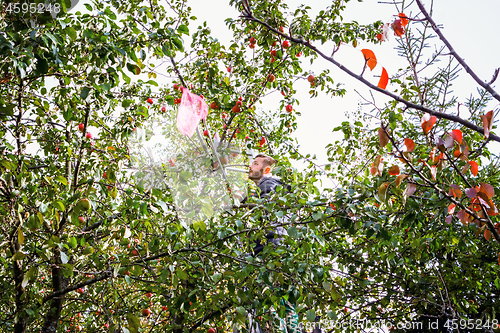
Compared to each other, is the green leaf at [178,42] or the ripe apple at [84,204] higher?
the green leaf at [178,42]

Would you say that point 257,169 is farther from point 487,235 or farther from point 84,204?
point 487,235

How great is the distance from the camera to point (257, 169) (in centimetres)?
296

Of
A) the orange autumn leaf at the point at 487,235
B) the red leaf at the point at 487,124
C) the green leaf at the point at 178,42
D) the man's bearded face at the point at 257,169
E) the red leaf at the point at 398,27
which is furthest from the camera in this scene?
the man's bearded face at the point at 257,169

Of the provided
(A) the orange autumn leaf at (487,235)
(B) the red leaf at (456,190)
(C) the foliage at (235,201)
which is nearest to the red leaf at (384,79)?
(C) the foliage at (235,201)

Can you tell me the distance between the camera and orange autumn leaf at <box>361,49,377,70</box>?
119 centimetres

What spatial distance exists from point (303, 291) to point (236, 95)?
2.04m

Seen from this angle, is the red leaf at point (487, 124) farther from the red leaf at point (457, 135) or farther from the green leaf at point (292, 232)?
the green leaf at point (292, 232)

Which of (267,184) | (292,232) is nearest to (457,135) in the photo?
(292,232)

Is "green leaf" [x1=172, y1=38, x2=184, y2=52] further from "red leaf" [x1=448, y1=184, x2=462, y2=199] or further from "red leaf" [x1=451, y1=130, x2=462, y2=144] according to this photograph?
"red leaf" [x1=448, y1=184, x2=462, y2=199]

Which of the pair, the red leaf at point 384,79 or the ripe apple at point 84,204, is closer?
the red leaf at point 384,79

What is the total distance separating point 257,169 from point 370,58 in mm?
1860

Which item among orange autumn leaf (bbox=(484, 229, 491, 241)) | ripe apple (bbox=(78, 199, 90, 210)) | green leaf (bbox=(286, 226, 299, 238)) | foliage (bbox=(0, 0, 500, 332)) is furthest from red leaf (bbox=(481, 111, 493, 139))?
ripe apple (bbox=(78, 199, 90, 210))

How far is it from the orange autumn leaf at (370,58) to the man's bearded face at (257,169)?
5.96ft

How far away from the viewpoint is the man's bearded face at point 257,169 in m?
2.96
